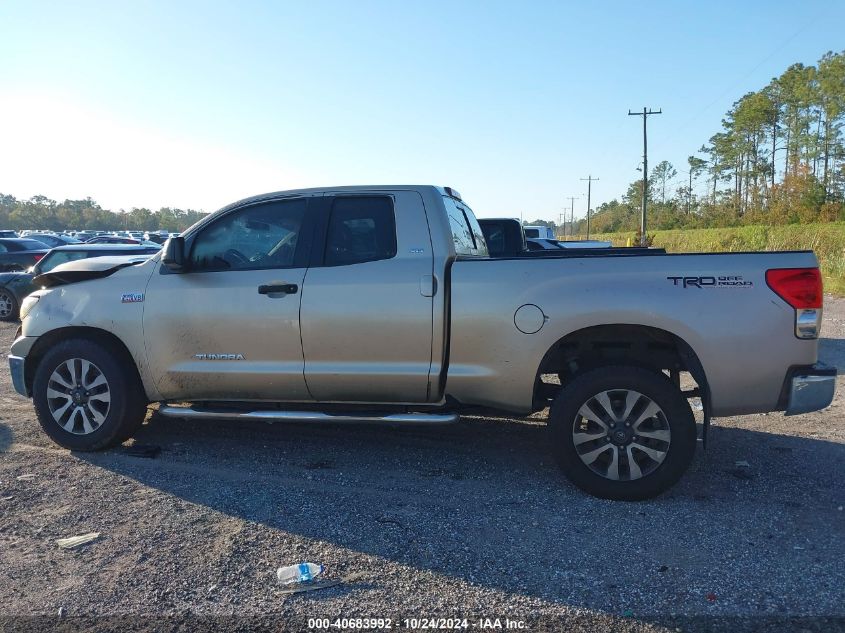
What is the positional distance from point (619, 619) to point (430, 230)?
2717 mm

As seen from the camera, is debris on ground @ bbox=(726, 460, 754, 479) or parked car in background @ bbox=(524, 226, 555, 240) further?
parked car in background @ bbox=(524, 226, 555, 240)

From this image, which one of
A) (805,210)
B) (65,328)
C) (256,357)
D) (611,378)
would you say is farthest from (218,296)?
(805,210)

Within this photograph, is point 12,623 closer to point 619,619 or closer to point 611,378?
point 619,619

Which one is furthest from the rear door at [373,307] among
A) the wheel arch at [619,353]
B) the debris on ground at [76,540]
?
the debris on ground at [76,540]

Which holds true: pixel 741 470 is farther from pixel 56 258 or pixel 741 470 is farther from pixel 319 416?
pixel 56 258

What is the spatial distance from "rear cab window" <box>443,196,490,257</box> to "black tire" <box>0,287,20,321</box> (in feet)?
37.3

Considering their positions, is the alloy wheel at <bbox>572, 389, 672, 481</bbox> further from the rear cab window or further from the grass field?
the grass field

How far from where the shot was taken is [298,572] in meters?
3.23

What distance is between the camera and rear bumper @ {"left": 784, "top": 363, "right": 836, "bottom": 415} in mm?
3955

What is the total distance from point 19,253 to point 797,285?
1823cm

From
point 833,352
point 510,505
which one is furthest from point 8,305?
point 833,352

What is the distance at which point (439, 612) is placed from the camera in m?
2.90

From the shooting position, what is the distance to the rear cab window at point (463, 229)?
489cm

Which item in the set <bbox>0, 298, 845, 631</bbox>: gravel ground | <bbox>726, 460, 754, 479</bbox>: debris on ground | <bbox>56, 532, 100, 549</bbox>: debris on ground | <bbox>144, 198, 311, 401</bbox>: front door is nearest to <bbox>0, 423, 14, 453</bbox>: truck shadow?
<bbox>0, 298, 845, 631</bbox>: gravel ground
